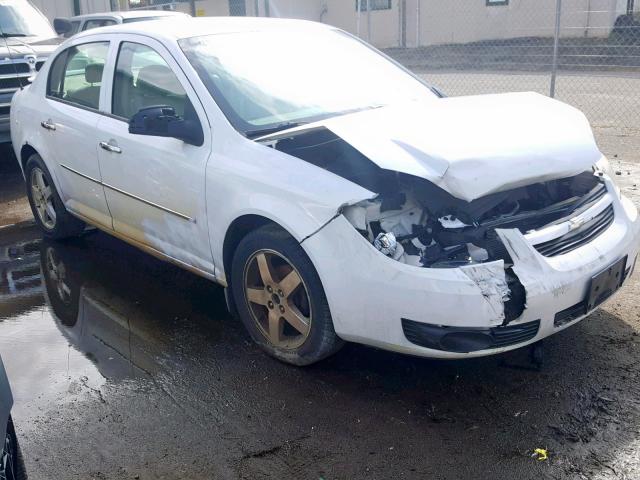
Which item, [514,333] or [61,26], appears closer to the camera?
[514,333]

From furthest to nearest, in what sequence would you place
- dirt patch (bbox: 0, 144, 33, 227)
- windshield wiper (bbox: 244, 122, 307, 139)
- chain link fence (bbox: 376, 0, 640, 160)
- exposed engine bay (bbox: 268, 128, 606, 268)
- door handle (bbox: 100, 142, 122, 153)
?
chain link fence (bbox: 376, 0, 640, 160), dirt patch (bbox: 0, 144, 33, 227), door handle (bbox: 100, 142, 122, 153), windshield wiper (bbox: 244, 122, 307, 139), exposed engine bay (bbox: 268, 128, 606, 268)

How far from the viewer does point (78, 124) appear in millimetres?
5230

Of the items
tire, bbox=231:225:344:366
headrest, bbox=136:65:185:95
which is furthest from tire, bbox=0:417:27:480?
headrest, bbox=136:65:185:95

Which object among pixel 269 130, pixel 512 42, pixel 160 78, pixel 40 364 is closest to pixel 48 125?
pixel 160 78

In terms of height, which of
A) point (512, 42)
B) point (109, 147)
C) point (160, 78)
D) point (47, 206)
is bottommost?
point (512, 42)

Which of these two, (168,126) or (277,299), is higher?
(168,126)

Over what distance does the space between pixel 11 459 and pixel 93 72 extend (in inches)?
125

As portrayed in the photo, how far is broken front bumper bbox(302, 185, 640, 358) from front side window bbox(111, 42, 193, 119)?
1520 mm

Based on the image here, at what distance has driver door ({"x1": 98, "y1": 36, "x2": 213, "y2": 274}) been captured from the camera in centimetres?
420

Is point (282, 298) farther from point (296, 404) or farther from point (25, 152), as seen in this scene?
point (25, 152)

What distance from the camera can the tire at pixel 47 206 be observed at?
5996 millimetres

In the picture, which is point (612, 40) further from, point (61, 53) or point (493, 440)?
point (493, 440)

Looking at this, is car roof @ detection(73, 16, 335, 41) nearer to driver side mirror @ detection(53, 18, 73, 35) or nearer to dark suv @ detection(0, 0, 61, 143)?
dark suv @ detection(0, 0, 61, 143)

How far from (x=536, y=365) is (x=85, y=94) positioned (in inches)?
147
